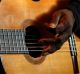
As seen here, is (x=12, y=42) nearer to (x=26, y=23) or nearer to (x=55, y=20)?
(x=26, y=23)

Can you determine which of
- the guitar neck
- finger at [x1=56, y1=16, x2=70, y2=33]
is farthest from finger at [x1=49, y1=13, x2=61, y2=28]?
the guitar neck

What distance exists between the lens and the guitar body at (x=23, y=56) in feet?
5.72

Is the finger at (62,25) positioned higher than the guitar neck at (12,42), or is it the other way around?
the finger at (62,25)

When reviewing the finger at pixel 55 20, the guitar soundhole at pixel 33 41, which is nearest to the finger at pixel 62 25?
the finger at pixel 55 20

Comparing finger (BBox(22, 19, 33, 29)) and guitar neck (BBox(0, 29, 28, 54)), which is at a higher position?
finger (BBox(22, 19, 33, 29))

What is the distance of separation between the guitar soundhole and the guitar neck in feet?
0.10

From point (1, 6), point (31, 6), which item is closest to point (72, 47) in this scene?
point (31, 6)

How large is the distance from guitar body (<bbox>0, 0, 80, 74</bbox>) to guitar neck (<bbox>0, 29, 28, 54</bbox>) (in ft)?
0.10

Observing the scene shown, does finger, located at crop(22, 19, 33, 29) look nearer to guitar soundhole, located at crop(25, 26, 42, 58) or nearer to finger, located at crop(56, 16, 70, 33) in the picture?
guitar soundhole, located at crop(25, 26, 42, 58)

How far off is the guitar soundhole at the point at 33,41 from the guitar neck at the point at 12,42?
3 cm

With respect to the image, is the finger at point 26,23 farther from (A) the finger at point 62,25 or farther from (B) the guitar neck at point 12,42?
(A) the finger at point 62,25

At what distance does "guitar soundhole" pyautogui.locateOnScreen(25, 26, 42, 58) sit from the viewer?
5.77ft

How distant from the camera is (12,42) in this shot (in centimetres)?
171

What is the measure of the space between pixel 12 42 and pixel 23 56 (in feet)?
0.32
